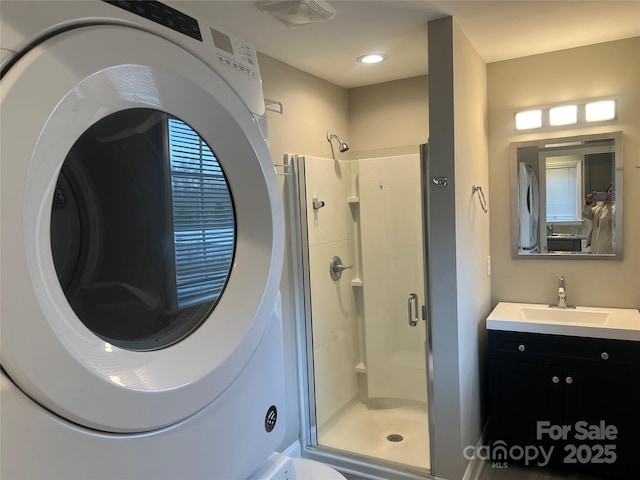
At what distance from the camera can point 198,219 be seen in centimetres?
87

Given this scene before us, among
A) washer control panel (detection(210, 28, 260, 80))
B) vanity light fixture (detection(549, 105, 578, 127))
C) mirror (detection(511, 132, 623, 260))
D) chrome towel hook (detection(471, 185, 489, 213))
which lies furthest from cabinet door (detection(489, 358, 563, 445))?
washer control panel (detection(210, 28, 260, 80))

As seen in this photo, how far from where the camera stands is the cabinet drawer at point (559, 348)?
2.25 meters

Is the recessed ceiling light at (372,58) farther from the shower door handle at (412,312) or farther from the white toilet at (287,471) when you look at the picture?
the white toilet at (287,471)

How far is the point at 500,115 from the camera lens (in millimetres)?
2838

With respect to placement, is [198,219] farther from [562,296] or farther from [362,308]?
[562,296]

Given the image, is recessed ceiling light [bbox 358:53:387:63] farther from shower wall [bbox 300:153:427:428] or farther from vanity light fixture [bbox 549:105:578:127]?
vanity light fixture [bbox 549:105:578:127]

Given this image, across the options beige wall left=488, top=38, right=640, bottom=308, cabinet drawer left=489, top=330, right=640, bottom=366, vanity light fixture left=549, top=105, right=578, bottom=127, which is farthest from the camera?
vanity light fixture left=549, top=105, right=578, bottom=127

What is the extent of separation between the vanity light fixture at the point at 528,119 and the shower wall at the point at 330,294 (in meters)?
1.10

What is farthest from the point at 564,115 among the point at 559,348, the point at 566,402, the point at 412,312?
the point at 566,402

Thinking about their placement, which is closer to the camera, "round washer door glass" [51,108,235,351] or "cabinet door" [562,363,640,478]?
"round washer door glass" [51,108,235,351]

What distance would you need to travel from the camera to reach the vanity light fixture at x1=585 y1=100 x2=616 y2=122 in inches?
100

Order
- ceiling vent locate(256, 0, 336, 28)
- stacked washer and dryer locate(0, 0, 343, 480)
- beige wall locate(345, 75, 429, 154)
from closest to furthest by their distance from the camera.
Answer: stacked washer and dryer locate(0, 0, 343, 480) < ceiling vent locate(256, 0, 336, 28) < beige wall locate(345, 75, 429, 154)

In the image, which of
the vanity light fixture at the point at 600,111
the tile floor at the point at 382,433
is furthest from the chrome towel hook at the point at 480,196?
the tile floor at the point at 382,433

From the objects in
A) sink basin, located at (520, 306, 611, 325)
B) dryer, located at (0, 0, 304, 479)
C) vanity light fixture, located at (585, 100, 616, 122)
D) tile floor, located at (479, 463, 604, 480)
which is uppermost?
vanity light fixture, located at (585, 100, 616, 122)
